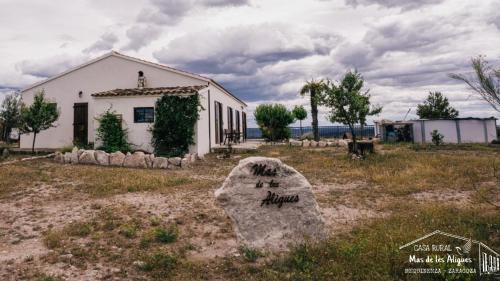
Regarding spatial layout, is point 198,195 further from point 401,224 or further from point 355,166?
point 355,166

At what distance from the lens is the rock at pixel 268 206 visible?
5.24m

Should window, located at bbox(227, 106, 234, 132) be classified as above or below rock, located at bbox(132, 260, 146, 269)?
above

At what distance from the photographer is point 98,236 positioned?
19.0 ft

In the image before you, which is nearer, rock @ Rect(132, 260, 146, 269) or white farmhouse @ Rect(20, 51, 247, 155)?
rock @ Rect(132, 260, 146, 269)

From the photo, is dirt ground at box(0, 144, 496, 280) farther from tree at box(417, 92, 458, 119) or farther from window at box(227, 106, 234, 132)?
tree at box(417, 92, 458, 119)

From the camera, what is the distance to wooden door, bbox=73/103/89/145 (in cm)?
1906

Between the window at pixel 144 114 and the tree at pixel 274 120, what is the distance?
1562 cm

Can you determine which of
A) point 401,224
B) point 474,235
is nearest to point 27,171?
point 401,224

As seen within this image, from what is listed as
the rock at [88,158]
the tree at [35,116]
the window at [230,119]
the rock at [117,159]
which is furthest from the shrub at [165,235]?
the window at [230,119]

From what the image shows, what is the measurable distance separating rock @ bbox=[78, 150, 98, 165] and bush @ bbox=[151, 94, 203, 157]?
119 inches

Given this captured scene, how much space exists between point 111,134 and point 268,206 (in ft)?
44.0

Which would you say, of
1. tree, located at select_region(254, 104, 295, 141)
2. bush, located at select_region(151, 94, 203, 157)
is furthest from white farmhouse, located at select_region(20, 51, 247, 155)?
tree, located at select_region(254, 104, 295, 141)

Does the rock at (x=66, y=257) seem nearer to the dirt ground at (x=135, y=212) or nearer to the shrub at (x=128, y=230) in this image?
the dirt ground at (x=135, y=212)

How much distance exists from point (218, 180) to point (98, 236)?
18.0ft
